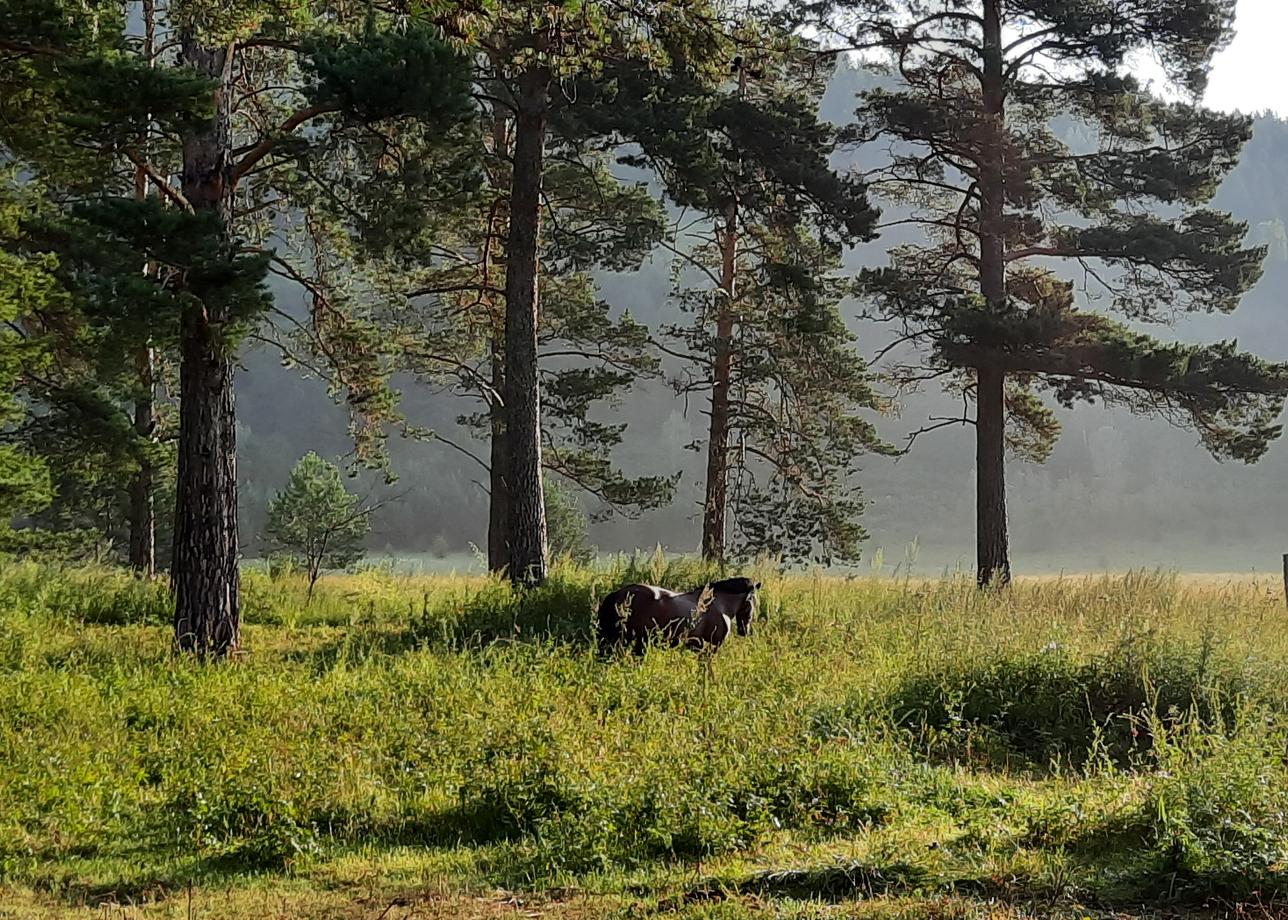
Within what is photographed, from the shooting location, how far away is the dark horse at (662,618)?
9.20 metres

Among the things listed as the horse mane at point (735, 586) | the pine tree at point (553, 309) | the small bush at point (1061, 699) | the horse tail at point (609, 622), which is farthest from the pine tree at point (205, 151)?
the small bush at point (1061, 699)

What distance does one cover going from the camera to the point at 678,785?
5016 mm

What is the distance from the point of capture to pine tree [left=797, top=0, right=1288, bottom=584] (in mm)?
15094

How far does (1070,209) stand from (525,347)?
9.96 m

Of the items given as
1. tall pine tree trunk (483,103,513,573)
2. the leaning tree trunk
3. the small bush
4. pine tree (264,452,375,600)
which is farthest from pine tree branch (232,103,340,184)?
pine tree (264,452,375,600)

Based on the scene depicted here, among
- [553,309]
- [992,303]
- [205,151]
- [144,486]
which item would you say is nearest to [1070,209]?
[992,303]

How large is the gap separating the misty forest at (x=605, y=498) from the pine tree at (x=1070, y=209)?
0.28 ft

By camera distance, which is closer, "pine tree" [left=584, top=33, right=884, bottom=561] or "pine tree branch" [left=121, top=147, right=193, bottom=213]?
"pine tree branch" [left=121, top=147, right=193, bottom=213]

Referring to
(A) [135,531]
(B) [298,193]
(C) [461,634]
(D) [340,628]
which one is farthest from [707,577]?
(A) [135,531]

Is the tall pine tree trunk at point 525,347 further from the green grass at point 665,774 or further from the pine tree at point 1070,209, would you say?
the pine tree at point 1070,209

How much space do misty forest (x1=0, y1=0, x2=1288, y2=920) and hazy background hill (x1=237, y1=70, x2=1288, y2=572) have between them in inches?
2254

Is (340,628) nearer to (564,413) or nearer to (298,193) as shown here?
(298,193)

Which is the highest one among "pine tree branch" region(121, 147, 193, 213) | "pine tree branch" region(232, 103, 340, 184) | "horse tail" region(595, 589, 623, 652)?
"pine tree branch" region(232, 103, 340, 184)

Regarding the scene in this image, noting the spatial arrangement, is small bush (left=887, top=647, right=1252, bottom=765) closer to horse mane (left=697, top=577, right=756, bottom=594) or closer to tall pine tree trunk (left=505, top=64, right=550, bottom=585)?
horse mane (left=697, top=577, right=756, bottom=594)
